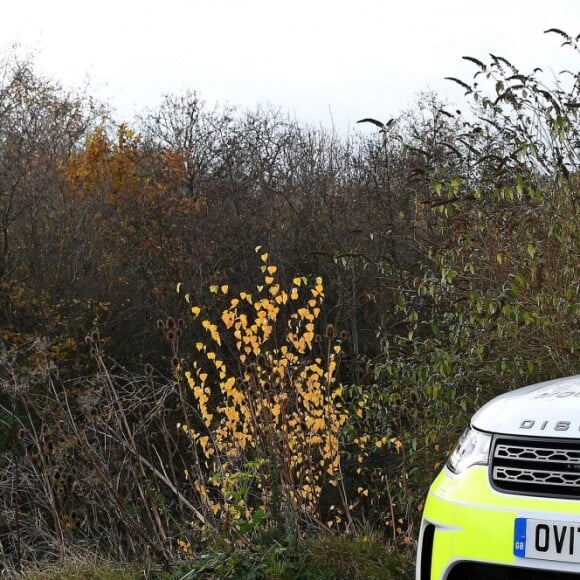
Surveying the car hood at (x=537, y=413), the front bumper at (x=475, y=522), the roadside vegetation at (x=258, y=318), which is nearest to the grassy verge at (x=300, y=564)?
the roadside vegetation at (x=258, y=318)

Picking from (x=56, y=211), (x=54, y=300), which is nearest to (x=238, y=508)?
(x=54, y=300)

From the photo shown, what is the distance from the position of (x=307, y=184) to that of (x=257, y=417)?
45.4 feet

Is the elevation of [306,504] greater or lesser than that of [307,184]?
lesser

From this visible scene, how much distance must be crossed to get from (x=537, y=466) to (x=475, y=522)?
0.24 m

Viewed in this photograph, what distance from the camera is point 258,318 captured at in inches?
267

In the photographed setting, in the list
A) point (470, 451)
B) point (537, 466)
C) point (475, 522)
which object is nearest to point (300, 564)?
point (470, 451)

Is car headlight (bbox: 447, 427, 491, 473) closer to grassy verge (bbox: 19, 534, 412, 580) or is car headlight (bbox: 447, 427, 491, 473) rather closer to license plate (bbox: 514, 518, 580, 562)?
license plate (bbox: 514, 518, 580, 562)

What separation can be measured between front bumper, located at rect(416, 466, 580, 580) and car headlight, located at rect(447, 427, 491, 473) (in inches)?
1.2

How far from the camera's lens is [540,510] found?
2.84 m

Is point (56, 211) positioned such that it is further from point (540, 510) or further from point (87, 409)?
point (540, 510)

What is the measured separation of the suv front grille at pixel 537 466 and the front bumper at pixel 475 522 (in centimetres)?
4

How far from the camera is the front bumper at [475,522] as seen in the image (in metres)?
2.84

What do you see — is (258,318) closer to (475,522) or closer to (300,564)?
(300,564)

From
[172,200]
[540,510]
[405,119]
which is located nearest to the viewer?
[540,510]
